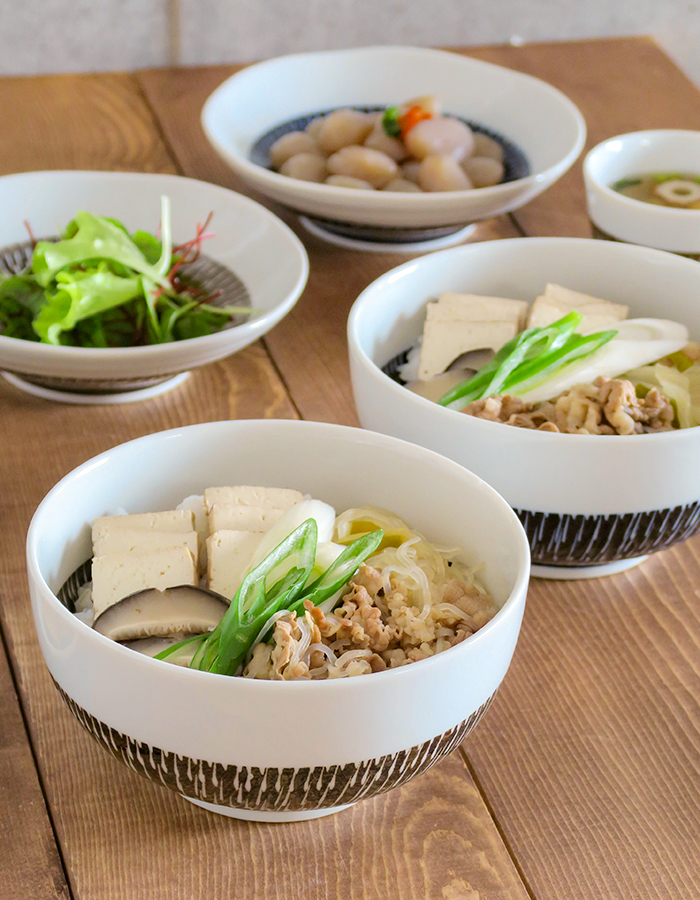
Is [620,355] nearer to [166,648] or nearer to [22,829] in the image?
[166,648]

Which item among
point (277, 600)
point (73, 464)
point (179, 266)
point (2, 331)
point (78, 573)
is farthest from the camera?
point (179, 266)

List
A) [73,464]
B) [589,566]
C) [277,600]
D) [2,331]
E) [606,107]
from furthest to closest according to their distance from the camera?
1. [606,107]
2. [2,331]
3. [73,464]
4. [589,566]
5. [277,600]

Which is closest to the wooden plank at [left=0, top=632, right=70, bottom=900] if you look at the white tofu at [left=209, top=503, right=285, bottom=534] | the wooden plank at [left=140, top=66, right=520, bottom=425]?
the white tofu at [left=209, top=503, right=285, bottom=534]

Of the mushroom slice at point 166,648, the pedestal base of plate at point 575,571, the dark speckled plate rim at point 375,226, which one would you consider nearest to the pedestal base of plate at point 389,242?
the dark speckled plate rim at point 375,226

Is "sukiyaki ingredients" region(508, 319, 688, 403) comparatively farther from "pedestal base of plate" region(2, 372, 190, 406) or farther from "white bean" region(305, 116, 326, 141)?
"white bean" region(305, 116, 326, 141)

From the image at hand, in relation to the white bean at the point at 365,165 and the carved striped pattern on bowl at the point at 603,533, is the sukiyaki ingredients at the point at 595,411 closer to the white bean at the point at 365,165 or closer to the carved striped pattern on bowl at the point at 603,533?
the carved striped pattern on bowl at the point at 603,533

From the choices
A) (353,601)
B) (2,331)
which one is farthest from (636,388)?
(2,331)

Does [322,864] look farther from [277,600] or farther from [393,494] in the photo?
[393,494]
